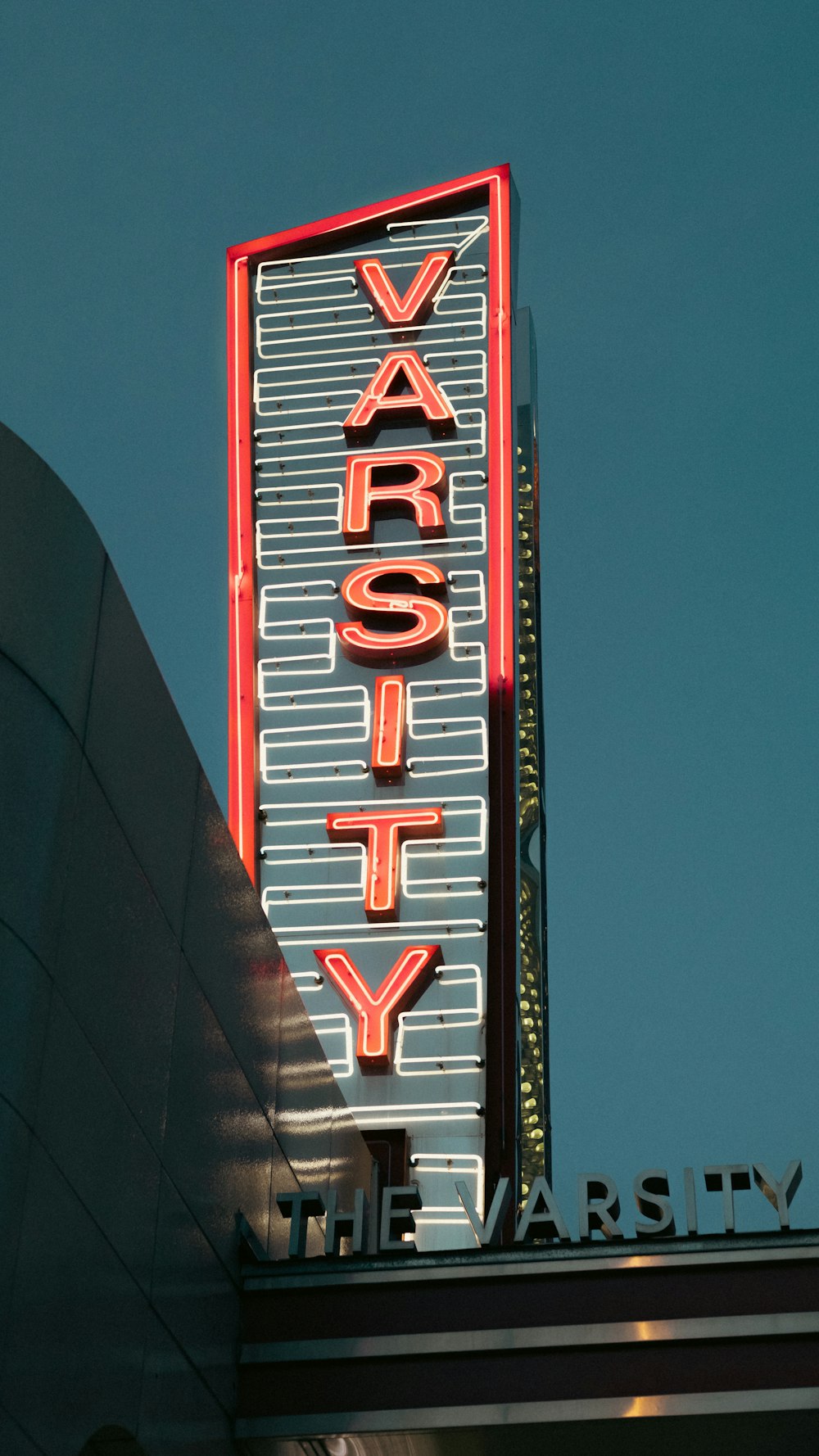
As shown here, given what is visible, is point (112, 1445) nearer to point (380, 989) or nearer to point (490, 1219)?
point (490, 1219)

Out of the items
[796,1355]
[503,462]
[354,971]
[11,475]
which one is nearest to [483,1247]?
[796,1355]

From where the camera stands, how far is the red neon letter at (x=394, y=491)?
62.3ft

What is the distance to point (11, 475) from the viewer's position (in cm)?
855

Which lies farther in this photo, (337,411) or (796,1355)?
(337,411)

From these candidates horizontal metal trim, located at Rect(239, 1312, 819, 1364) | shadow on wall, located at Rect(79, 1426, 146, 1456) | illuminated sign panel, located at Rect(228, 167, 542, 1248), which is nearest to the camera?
shadow on wall, located at Rect(79, 1426, 146, 1456)

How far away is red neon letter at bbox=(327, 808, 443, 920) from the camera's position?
54.9 ft

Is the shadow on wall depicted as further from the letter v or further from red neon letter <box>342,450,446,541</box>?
red neon letter <box>342,450,446,541</box>

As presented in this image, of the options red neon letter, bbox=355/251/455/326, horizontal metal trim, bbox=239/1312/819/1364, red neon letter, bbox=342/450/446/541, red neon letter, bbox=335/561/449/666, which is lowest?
horizontal metal trim, bbox=239/1312/819/1364

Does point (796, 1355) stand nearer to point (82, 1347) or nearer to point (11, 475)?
point (82, 1347)

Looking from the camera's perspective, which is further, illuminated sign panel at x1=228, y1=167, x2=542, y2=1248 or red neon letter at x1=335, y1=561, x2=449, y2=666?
red neon letter at x1=335, y1=561, x2=449, y2=666

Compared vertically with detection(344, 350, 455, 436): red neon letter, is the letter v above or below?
below

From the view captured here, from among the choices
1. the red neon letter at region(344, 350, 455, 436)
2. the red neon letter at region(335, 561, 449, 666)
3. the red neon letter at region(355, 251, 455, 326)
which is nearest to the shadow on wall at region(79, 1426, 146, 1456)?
the red neon letter at region(335, 561, 449, 666)

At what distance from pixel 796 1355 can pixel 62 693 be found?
4.74m

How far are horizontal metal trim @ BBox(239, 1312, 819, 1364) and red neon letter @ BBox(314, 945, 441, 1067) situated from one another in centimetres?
538
